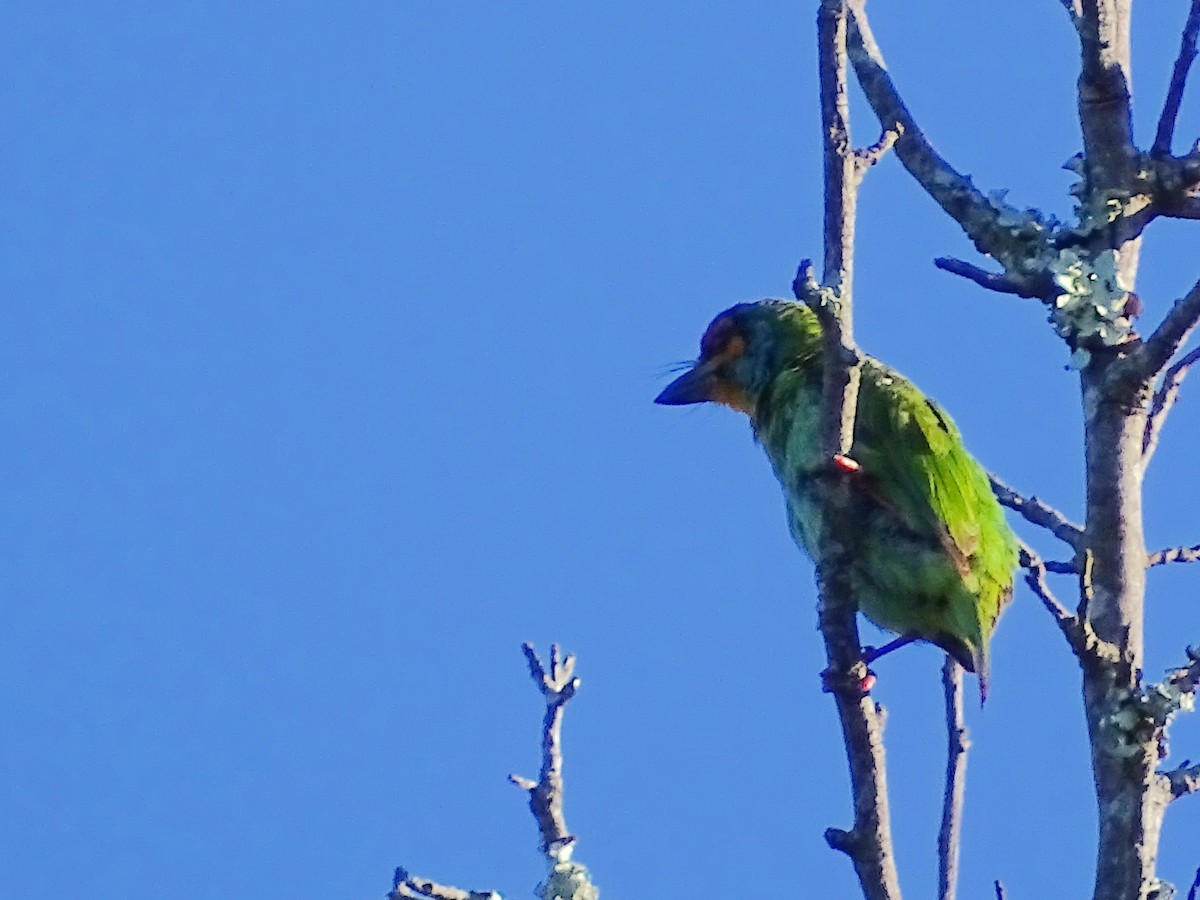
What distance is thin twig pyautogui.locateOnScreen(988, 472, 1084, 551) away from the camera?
10.8ft

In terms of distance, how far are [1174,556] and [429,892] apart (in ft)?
5.37

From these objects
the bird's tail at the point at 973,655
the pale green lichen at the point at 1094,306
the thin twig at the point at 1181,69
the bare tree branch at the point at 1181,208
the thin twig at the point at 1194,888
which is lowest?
the thin twig at the point at 1194,888

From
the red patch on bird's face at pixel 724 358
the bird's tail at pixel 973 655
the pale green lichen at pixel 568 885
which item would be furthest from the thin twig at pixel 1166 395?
the red patch on bird's face at pixel 724 358

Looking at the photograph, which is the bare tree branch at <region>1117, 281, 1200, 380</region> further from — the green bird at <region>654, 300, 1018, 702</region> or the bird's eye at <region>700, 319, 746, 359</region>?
the bird's eye at <region>700, 319, 746, 359</region>

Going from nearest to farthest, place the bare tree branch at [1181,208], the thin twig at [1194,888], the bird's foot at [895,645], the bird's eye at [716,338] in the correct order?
the thin twig at [1194,888]
the bare tree branch at [1181,208]
the bird's foot at [895,645]
the bird's eye at [716,338]

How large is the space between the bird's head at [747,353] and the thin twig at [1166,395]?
5.88 ft

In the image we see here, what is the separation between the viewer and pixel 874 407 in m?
4.37

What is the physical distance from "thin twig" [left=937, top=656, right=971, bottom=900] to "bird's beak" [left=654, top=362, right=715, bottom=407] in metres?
2.16

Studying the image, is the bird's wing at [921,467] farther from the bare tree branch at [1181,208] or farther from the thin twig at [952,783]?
the bare tree branch at [1181,208]

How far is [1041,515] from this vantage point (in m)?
3.38

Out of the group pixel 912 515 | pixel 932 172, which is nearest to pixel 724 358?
pixel 912 515

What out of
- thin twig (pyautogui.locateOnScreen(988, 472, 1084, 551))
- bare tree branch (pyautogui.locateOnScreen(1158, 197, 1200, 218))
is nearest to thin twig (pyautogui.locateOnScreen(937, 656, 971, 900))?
thin twig (pyautogui.locateOnScreen(988, 472, 1084, 551))

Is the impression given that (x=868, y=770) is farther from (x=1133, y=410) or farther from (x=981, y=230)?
(x=981, y=230)

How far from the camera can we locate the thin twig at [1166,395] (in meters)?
3.03
